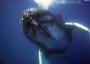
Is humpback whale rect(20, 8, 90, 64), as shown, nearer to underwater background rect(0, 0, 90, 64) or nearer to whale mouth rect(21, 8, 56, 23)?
whale mouth rect(21, 8, 56, 23)

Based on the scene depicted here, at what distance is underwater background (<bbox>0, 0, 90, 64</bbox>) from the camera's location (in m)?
12.4

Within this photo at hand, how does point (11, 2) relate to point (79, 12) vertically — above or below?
above

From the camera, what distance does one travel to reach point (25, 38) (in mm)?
20500

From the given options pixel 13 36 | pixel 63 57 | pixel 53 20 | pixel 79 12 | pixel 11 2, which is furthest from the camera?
pixel 13 36

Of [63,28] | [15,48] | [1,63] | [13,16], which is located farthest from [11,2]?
[63,28]

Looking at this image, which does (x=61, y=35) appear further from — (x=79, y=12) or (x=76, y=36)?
(x=76, y=36)

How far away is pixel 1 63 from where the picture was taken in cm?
2317

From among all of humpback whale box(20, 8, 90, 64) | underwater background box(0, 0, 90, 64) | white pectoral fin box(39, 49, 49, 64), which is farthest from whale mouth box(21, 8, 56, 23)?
underwater background box(0, 0, 90, 64)

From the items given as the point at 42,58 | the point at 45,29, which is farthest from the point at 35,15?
the point at 42,58

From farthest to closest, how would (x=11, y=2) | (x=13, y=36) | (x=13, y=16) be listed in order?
(x=13, y=36) < (x=13, y=16) < (x=11, y=2)

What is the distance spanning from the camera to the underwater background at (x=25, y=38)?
1237cm

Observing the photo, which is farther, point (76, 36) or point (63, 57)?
point (63, 57)

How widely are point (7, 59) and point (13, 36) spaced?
3272 millimetres

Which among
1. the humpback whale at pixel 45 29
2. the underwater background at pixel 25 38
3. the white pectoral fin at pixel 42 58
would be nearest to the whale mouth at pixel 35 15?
the humpback whale at pixel 45 29
